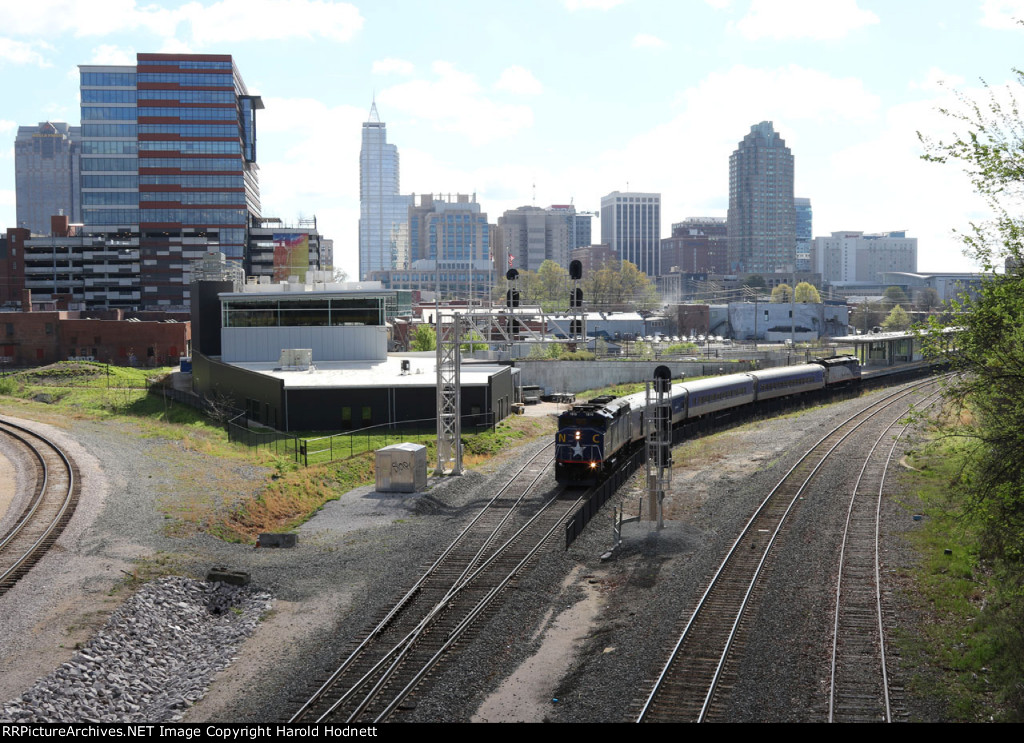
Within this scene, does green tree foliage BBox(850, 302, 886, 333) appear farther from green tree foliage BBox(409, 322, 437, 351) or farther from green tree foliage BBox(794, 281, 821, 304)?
green tree foliage BBox(409, 322, 437, 351)

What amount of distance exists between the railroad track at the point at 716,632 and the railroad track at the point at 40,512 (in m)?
15.2

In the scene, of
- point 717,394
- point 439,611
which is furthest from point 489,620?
point 717,394

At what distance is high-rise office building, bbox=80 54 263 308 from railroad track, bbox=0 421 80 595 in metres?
109

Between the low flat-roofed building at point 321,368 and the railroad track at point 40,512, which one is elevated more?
the low flat-roofed building at point 321,368

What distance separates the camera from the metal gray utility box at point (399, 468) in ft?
→ 114

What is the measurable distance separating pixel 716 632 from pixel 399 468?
1683 centimetres

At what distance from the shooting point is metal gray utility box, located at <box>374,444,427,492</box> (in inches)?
1364

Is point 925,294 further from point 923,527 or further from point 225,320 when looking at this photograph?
point 923,527

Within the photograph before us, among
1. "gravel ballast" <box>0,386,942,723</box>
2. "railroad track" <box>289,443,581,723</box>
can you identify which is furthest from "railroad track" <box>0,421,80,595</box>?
"railroad track" <box>289,443,581,723</box>

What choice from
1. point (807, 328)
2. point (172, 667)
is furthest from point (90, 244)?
point (172, 667)

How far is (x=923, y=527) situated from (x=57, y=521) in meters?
25.4

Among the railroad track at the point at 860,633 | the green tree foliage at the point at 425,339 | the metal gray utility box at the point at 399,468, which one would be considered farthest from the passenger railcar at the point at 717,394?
the green tree foliage at the point at 425,339

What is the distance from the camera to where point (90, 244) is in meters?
142

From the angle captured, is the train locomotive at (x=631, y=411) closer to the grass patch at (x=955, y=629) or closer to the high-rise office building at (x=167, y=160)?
the grass patch at (x=955, y=629)
